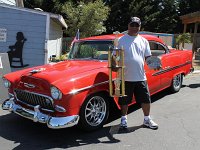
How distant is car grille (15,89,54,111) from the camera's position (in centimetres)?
483

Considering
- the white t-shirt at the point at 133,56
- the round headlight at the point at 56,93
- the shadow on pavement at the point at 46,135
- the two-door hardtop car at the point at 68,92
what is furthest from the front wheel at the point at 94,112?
the white t-shirt at the point at 133,56

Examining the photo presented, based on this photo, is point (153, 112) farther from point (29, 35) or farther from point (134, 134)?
point (29, 35)

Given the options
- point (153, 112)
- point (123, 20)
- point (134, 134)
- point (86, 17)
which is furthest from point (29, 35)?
point (123, 20)

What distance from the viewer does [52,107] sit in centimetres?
479

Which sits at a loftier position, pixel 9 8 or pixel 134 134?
pixel 9 8

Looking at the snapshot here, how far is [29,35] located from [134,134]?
6344 millimetres

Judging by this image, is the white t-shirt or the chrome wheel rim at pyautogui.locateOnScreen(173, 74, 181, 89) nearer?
the white t-shirt

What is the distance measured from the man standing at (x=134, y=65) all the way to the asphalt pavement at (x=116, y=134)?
0.30 m

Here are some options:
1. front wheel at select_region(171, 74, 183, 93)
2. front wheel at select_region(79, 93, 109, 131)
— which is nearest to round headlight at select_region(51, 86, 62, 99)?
front wheel at select_region(79, 93, 109, 131)

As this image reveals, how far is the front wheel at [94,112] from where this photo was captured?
498 cm

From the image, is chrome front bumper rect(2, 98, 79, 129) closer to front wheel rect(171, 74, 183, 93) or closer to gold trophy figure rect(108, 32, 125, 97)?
gold trophy figure rect(108, 32, 125, 97)

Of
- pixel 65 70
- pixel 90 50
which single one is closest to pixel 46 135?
pixel 65 70

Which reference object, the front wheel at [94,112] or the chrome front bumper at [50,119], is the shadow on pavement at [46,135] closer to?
the front wheel at [94,112]

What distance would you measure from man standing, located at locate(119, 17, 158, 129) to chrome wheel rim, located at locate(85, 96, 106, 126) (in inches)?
12.4
